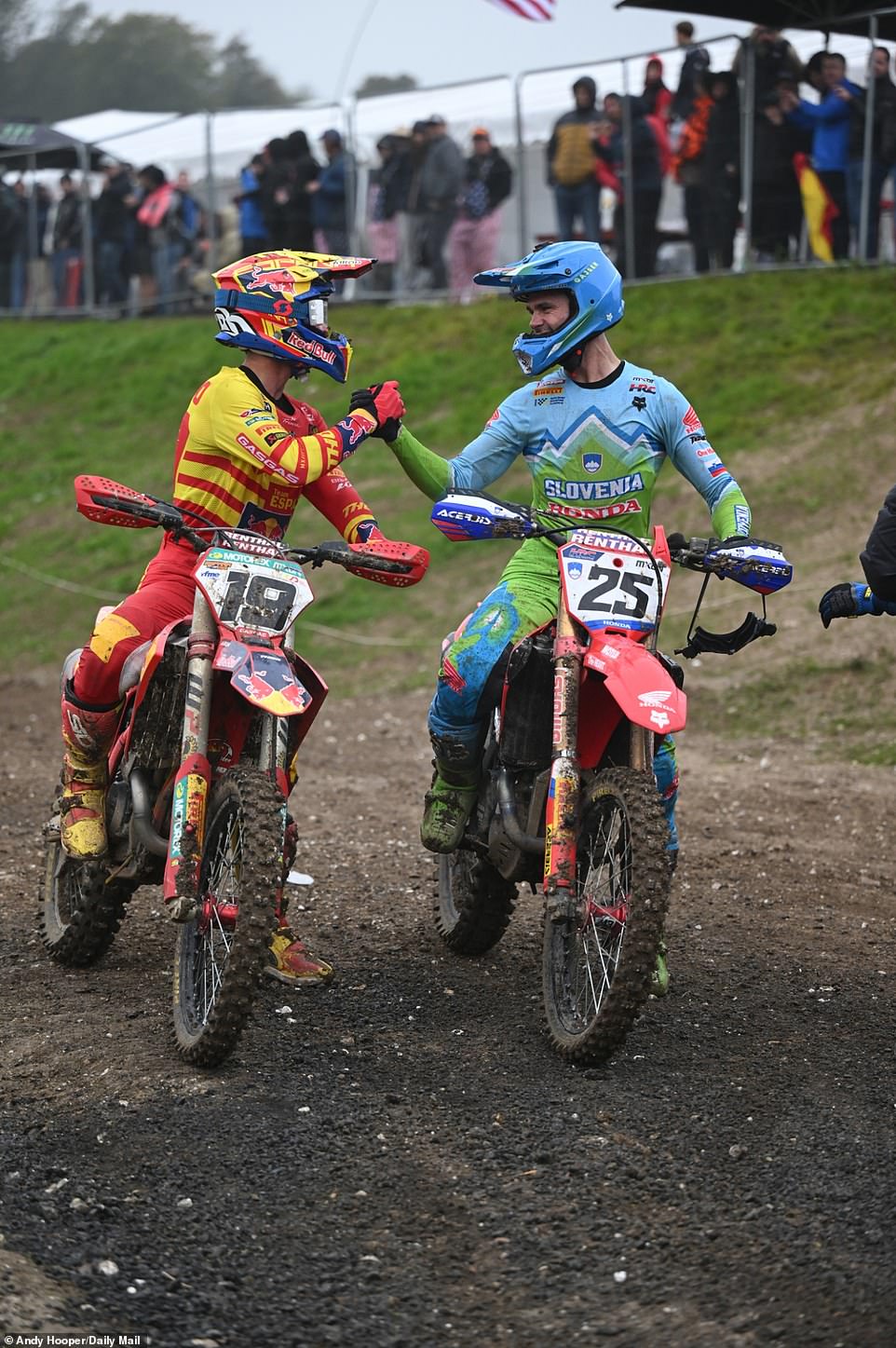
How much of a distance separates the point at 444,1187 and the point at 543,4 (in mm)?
19272

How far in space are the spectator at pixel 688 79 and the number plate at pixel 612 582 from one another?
13.3 m

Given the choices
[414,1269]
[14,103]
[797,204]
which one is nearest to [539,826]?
[414,1269]

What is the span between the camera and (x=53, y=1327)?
381 centimetres

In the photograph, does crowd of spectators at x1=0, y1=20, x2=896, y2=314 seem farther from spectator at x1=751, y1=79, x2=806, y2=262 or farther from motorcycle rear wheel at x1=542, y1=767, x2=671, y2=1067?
motorcycle rear wheel at x1=542, y1=767, x2=671, y2=1067

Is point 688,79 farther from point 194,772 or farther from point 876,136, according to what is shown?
point 194,772

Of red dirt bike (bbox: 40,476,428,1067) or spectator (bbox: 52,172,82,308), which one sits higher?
spectator (bbox: 52,172,82,308)

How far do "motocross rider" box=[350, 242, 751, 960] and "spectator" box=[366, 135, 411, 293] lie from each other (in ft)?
48.3

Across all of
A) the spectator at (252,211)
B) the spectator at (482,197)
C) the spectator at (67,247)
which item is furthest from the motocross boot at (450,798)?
the spectator at (67,247)

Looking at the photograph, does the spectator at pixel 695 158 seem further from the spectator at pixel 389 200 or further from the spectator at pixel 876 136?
the spectator at pixel 389 200

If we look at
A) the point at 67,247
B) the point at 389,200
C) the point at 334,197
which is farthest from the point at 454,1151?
the point at 67,247

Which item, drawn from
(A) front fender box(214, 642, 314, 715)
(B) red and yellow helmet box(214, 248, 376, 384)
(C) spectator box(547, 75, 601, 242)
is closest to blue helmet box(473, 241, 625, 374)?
(B) red and yellow helmet box(214, 248, 376, 384)

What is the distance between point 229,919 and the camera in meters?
5.30

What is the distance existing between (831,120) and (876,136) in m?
0.51

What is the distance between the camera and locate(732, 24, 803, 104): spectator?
56.0ft
